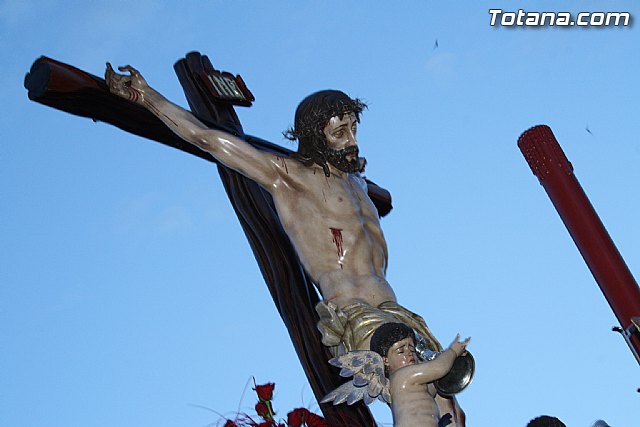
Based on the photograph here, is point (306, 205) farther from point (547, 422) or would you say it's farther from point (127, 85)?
point (547, 422)

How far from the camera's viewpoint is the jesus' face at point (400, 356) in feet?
15.3

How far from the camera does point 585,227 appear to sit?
3.65 m

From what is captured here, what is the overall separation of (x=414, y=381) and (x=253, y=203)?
183cm

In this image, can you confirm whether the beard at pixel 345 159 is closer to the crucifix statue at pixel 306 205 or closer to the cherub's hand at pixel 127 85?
the crucifix statue at pixel 306 205

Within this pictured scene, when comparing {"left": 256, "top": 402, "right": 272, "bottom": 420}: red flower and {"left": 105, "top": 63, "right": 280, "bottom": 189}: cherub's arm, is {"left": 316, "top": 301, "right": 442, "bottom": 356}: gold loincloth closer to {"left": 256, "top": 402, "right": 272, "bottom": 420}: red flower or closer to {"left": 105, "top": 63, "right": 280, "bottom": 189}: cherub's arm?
{"left": 256, "top": 402, "right": 272, "bottom": 420}: red flower

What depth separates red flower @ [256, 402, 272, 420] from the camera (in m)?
4.51

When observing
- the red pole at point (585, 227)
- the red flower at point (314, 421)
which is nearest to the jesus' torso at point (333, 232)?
the red flower at point (314, 421)

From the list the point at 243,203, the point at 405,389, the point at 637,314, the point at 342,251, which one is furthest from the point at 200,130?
the point at 637,314

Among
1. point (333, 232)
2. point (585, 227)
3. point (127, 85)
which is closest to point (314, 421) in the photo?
point (333, 232)

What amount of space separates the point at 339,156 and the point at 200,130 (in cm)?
68

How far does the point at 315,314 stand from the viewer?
18.4ft

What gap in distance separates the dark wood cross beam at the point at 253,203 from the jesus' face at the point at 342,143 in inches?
20.5

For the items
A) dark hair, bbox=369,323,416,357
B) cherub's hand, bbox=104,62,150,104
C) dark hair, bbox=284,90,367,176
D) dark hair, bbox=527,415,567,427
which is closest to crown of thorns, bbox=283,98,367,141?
dark hair, bbox=284,90,367,176

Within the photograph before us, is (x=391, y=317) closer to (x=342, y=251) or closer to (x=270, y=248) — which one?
(x=342, y=251)
